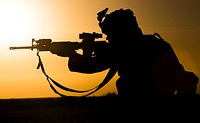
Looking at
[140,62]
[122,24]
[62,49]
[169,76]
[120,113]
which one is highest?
[122,24]

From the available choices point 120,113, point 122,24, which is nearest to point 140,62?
point 122,24

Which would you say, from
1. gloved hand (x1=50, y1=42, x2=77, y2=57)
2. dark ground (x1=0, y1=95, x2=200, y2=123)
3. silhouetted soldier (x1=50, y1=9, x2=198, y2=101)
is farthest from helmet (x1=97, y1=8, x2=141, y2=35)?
dark ground (x1=0, y1=95, x2=200, y2=123)

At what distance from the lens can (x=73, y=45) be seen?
943 centimetres

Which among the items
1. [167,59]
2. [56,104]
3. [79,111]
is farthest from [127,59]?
[56,104]

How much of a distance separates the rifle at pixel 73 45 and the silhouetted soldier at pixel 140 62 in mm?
606

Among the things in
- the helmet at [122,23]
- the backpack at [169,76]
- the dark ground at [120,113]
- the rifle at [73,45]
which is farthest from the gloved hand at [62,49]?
the backpack at [169,76]

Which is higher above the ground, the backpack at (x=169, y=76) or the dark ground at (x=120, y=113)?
the backpack at (x=169, y=76)

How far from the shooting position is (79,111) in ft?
36.9

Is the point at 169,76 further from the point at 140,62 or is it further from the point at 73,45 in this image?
the point at 73,45

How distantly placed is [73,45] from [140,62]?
210 cm

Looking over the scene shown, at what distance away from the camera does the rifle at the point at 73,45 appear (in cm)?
907

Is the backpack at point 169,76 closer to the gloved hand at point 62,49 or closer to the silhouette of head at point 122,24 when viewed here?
the silhouette of head at point 122,24

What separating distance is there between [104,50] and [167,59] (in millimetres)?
1582

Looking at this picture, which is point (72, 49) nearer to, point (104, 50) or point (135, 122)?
point (104, 50)
